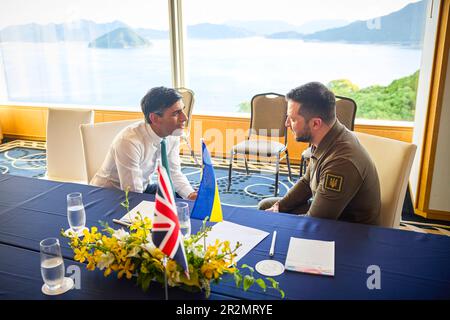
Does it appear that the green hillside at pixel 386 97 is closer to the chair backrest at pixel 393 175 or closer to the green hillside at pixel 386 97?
the green hillside at pixel 386 97

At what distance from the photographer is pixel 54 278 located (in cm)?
121

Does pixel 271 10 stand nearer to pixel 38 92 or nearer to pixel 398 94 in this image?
pixel 398 94

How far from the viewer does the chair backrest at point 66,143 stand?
2910 millimetres

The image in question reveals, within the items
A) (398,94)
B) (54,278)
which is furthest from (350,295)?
(398,94)

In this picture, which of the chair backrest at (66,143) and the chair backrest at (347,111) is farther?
the chair backrest at (347,111)

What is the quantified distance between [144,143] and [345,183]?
3.97 ft

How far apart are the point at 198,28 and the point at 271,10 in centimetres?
98

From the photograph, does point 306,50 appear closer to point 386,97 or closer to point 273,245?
point 386,97

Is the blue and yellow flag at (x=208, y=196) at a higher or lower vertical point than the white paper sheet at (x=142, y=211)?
higher

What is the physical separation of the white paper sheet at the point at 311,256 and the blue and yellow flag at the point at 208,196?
0.32 metres

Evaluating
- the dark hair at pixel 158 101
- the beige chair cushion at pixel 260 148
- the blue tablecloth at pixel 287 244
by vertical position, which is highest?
the dark hair at pixel 158 101

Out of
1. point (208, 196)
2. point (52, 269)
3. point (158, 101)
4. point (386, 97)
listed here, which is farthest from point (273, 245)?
point (386, 97)

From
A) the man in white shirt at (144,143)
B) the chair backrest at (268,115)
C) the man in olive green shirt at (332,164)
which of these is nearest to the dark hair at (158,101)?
the man in white shirt at (144,143)

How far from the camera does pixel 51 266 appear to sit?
1202 millimetres
